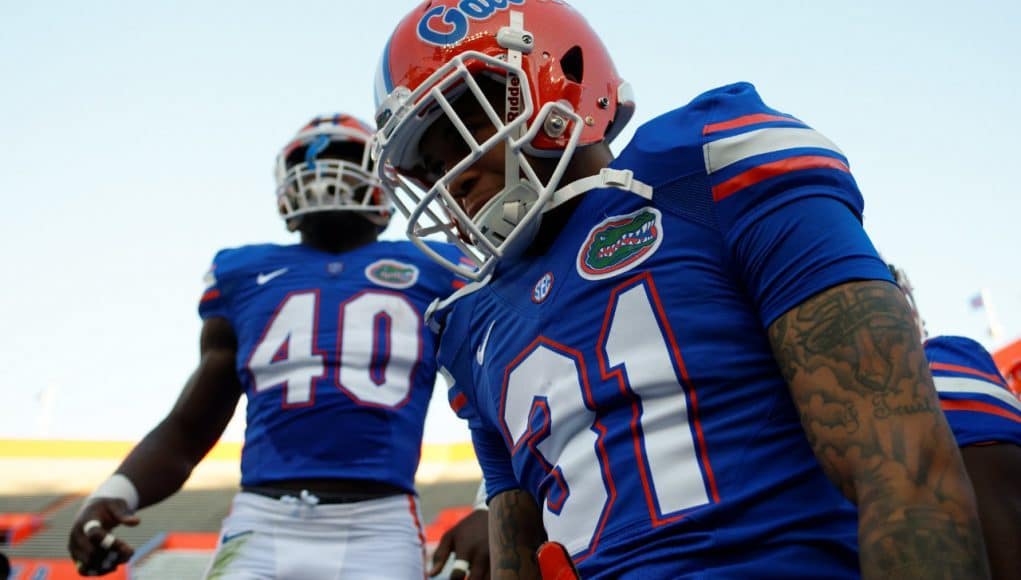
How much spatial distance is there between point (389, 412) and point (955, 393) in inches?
78.3

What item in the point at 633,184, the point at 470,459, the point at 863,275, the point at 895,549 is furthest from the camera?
the point at 470,459

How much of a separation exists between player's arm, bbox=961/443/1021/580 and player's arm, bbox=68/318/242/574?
97.9 inches

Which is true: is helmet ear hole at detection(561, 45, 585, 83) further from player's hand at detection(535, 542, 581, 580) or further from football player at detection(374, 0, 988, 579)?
player's hand at detection(535, 542, 581, 580)

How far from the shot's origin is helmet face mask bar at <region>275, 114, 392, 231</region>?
3.80 m

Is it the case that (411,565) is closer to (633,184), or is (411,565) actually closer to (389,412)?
(389,412)

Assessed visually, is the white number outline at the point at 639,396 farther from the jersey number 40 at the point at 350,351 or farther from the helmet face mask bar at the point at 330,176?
the helmet face mask bar at the point at 330,176

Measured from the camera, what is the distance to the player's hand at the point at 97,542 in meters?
3.16

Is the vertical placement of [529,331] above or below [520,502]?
above

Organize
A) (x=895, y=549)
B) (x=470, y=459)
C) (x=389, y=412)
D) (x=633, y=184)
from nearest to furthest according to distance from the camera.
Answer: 1. (x=895, y=549)
2. (x=633, y=184)
3. (x=389, y=412)
4. (x=470, y=459)

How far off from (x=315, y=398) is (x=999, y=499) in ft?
7.23

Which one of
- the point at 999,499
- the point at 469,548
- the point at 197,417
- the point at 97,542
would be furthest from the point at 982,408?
the point at 197,417

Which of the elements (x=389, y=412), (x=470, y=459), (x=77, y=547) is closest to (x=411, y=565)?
(x=389, y=412)

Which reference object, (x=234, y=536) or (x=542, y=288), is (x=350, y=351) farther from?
(x=542, y=288)

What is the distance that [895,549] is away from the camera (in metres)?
1.11
